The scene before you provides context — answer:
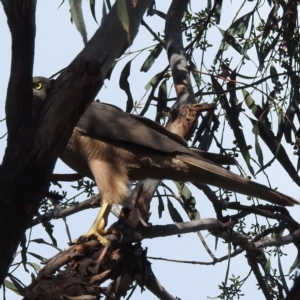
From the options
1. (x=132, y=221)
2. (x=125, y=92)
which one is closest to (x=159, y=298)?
(x=132, y=221)

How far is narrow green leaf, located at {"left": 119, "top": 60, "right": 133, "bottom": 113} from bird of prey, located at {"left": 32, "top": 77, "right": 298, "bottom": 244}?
0.29m

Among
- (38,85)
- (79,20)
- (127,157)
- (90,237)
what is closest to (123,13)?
(79,20)

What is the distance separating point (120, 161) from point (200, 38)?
0.98 metres

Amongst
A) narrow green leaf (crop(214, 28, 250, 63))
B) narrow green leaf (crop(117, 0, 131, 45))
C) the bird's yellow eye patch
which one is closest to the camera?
narrow green leaf (crop(117, 0, 131, 45))

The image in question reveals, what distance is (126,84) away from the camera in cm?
429

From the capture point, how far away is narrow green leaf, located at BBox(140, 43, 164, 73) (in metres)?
4.52

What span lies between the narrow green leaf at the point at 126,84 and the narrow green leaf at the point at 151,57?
165 mm

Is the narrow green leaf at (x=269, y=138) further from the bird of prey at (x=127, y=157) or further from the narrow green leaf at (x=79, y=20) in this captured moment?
the narrow green leaf at (x=79, y=20)

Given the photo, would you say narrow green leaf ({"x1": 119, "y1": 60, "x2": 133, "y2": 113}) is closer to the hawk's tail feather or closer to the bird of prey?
the bird of prey

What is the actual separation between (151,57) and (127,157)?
1057 mm

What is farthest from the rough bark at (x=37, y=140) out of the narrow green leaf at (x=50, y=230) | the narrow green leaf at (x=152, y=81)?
the narrow green leaf at (x=152, y=81)

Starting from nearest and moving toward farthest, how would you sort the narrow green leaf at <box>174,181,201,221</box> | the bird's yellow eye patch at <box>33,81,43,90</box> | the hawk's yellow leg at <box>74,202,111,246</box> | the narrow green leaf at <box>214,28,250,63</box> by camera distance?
the hawk's yellow leg at <box>74,202,111,246</box> < the bird's yellow eye patch at <box>33,81,43,90</box> < the narrow green leaf at <box>174,181,201,221</box> < the narrow green leaf at <box>214,28,250,63</box>

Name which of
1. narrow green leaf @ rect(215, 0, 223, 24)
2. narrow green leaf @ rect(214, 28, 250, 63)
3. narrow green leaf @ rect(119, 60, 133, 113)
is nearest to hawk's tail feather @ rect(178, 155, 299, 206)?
narrow green leaf @ rect(119, 60, 133, 113)

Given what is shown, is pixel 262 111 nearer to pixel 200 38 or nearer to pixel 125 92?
pixel 200 38
